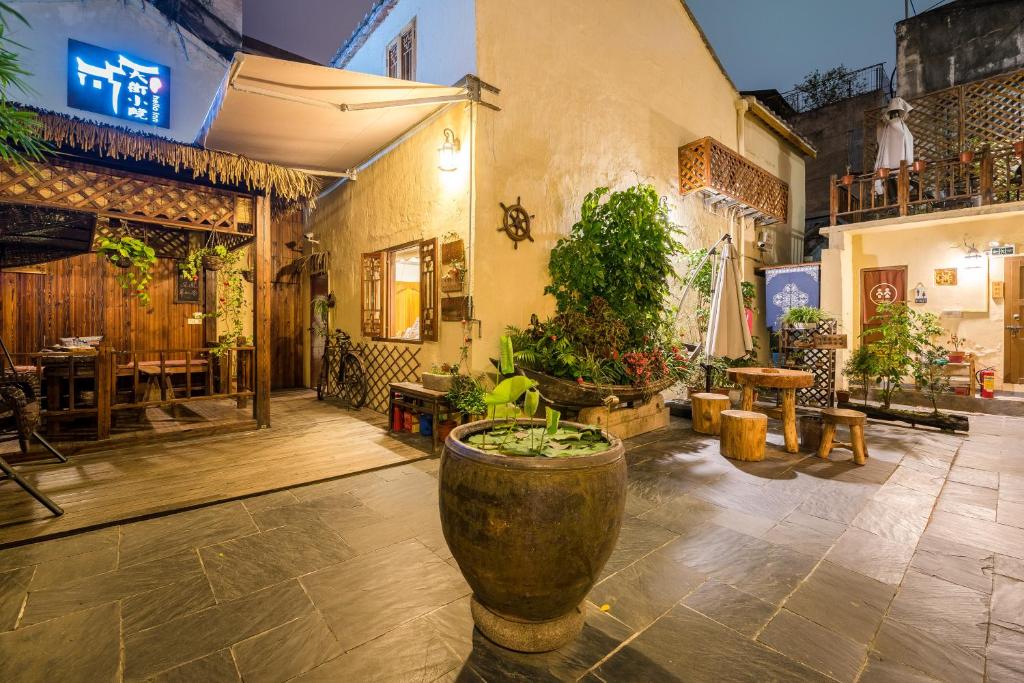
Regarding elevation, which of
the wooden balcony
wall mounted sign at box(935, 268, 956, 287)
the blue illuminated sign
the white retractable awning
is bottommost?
wall mounted sign at box(935, 268, 956, 287)

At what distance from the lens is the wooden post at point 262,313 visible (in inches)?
231

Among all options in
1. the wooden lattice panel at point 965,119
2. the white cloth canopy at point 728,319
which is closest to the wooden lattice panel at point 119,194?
the white cloth canopy at point 728,319

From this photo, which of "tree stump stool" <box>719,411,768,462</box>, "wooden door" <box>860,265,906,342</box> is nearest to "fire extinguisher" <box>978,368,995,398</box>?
"wooden door" <box>860,265,906,342</box>

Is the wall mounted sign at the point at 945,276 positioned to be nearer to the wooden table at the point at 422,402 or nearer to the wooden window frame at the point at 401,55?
the wooden table at the point at 422,402

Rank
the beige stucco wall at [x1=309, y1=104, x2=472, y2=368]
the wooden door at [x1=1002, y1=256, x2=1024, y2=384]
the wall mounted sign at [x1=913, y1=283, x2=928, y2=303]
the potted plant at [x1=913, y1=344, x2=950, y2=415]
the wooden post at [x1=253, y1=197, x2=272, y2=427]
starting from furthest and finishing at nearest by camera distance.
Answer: the wall mounted sign at [x1=913, y1=283, x2=928, y2=303] < the wooden door at [x1=1002, y1=256, x2=1024, y2=384] < the potted plant at [x1=913, y1=344, x2=950, y2=415] < the wooden post at [x1=253, y1=197, x2=272, y2=427] < the beige stucco wall at [x1=309, y1=104, x2=472, y2=368]

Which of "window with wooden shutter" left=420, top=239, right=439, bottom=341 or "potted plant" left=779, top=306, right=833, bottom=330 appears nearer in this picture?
"window with wooden shutter" left=420, top=239, right=439, bottom=341

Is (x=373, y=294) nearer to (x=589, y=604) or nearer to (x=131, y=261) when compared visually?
(x=131, y=261)

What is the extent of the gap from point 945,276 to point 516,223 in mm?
9114

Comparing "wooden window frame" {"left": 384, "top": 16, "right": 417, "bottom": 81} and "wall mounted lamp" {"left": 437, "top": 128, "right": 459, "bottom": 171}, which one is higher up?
"wooden window frame" {"left": 384, "top": 16, "right": 417, "bottom": 81}

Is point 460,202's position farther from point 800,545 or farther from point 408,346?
point 800,545

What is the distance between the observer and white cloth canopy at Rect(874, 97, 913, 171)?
961 cm

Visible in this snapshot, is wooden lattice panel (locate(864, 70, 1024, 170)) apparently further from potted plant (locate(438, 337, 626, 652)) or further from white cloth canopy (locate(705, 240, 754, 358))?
potted plant (locate(438, 337, 626, 652))

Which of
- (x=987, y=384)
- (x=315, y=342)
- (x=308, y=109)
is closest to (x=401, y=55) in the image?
(x=308, y=109)

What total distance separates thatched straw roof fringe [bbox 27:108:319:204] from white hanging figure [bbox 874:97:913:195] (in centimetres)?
1151
